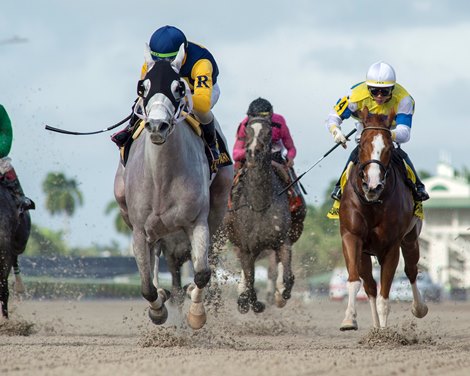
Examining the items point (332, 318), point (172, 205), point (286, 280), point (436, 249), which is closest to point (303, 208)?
point (286, 280)

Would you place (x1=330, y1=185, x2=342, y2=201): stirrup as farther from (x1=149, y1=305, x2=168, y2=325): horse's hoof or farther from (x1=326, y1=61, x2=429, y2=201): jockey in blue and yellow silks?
(x1=149, y1=305, x2=168, y2=325): horse's hoof

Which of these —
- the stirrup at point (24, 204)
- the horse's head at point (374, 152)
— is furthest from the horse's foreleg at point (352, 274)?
the stirrup at point (24, 204)

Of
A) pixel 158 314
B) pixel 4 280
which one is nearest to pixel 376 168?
pixel 158 314

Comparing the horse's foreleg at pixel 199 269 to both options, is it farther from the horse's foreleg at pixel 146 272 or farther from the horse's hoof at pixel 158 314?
the horse's hoof at pixel 158 314

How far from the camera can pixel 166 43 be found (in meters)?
12.3

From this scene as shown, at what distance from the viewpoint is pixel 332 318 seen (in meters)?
23.4

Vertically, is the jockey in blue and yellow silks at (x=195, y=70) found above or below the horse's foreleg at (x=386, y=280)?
above

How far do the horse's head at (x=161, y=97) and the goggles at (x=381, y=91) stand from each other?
2637mm

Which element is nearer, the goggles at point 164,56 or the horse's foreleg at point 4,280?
the goggles at point 164,56

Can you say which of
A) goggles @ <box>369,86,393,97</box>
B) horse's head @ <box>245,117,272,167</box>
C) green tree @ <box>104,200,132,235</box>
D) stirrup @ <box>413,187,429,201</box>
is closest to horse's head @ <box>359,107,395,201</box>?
goggles @ <box>369,86,393,97</box>

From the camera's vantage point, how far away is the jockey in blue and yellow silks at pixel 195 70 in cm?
1225

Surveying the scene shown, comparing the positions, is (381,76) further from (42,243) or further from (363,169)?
(42,243)

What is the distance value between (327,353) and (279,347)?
4.61 feet

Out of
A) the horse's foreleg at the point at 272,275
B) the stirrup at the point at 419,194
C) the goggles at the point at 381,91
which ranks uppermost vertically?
the goggles at the point at 381,91
